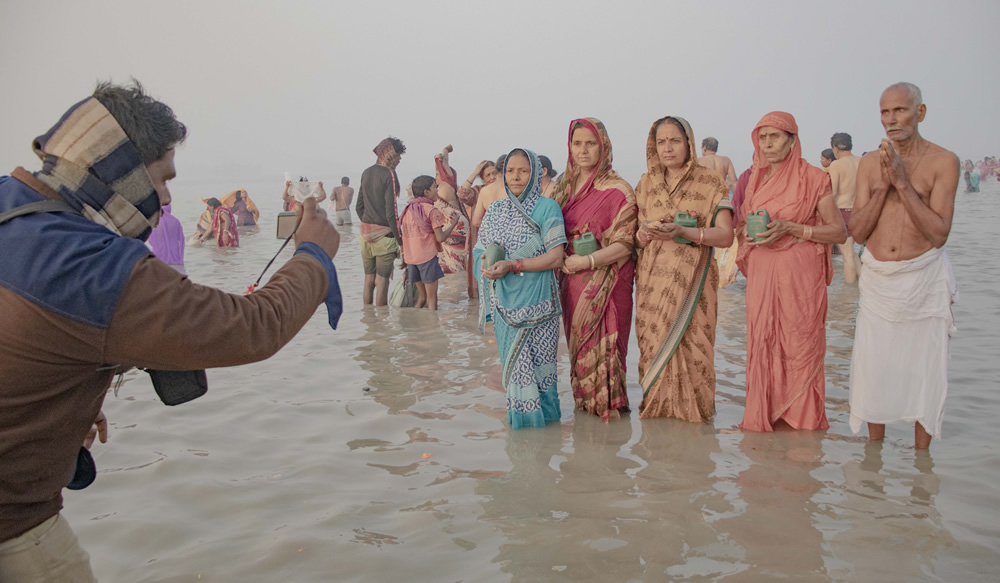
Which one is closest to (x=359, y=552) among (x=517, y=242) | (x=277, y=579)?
(x=277, y=579)

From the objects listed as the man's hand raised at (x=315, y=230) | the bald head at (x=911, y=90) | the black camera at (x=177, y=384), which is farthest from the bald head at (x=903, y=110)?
the black camera at (x=177, y=384)

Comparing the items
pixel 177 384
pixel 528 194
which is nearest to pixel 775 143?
pixel 528 194

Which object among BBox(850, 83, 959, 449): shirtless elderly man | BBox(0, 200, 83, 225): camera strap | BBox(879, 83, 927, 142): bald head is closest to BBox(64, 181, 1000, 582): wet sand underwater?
BBox(850, 83, 959, 449): shirtless elderly man

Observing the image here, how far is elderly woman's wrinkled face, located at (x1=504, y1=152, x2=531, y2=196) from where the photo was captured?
5004 mm

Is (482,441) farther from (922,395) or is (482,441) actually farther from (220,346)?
(220,346)

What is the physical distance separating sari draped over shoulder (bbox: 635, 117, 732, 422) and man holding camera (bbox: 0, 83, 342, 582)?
3.42 meters

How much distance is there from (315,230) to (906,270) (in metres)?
3.67

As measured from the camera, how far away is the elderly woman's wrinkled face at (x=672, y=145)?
491 centimetres

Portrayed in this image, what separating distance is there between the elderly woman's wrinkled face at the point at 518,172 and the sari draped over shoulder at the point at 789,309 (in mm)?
1495

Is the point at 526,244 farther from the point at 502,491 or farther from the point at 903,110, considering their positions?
the point at 903,110

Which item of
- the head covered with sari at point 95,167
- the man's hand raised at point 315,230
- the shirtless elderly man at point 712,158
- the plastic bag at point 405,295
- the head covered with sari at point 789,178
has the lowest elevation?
the plastic bag at point 405,295

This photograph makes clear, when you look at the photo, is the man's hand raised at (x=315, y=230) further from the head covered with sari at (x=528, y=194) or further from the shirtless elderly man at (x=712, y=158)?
the shirtless elderly man at (x=712, y=158)

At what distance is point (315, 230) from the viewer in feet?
6.49

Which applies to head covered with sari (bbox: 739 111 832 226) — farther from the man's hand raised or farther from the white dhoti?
the man's hand raised
